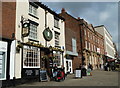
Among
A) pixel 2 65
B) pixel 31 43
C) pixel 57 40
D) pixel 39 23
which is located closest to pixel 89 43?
pixel 57 40

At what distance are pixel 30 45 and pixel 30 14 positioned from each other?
10.2 ft

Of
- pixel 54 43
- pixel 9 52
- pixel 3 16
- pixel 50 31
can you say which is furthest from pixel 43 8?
pixel 9 52

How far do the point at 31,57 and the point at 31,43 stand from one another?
4.42 ft

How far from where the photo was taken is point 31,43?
13422mm

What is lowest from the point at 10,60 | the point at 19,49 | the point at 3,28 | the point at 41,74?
the point at 41,74

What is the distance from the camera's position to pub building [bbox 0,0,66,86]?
38.2 ft

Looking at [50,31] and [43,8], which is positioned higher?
[43,8]

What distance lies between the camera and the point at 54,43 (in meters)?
17.8

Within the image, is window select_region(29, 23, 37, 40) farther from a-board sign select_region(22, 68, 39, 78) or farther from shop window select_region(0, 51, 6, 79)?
shop window select_region(0, 51, 6, 79)

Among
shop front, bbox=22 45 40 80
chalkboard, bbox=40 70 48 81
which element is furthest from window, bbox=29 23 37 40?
chalkboard, bbox=40 70 48 81

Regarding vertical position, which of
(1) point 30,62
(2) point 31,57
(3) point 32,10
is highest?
(3) point 32,10

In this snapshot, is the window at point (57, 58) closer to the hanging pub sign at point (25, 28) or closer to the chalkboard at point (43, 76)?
the chalkboard at point (43, 76)

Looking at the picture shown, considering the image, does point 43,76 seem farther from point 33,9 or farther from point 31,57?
point 33,9

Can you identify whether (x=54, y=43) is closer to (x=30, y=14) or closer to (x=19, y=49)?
(x=30, y=14)
